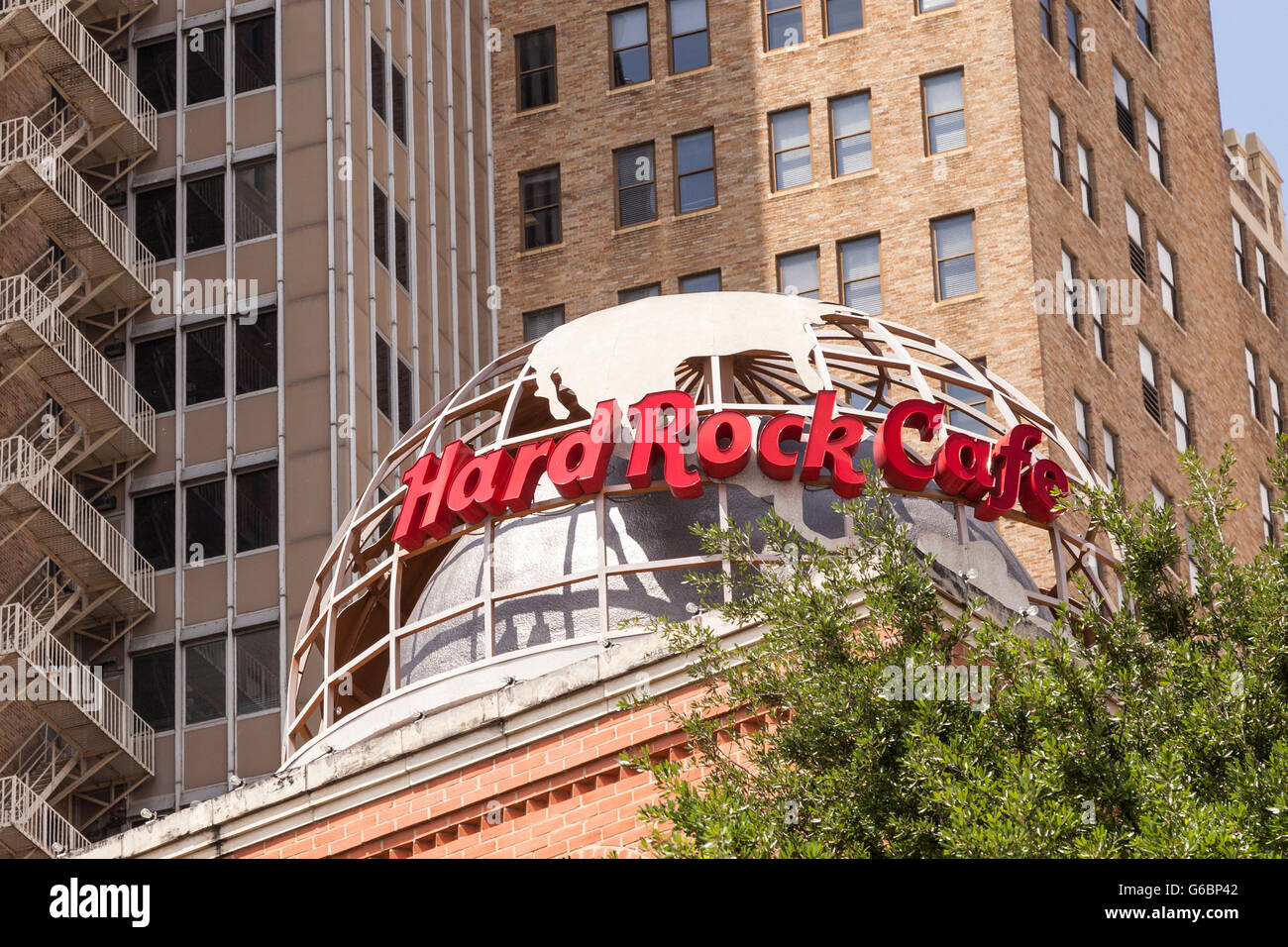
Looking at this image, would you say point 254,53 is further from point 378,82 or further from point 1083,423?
point 1083,423

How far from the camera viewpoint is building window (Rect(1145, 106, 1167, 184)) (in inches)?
2510

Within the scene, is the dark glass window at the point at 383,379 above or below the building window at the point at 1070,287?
below

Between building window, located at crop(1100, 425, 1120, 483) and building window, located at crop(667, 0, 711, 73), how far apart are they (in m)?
13.8

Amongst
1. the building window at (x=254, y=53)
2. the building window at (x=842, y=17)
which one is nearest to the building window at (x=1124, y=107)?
the building window at (x=842, y=17)

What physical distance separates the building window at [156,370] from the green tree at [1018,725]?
121 ft

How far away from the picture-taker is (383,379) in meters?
53.1

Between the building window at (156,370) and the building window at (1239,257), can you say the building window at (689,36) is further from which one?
the building window at (1239,257)

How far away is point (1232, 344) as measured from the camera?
217ft

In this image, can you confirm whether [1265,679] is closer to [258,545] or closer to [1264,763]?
[1264,763]

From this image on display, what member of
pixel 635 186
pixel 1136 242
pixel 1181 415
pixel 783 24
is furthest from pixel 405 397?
pixel 1181 415

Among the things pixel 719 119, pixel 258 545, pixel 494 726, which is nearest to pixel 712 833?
pixel 494 726

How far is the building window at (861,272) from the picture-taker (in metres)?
55.2
